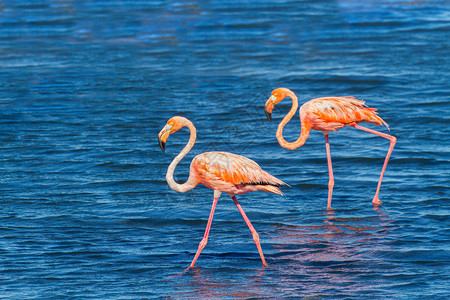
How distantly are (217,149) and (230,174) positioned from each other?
4.33 m

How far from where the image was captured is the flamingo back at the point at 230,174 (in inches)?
282

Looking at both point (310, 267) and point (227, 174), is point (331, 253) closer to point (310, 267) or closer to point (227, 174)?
point (310, 267)

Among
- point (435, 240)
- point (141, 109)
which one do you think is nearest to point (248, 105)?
point (141, 109)

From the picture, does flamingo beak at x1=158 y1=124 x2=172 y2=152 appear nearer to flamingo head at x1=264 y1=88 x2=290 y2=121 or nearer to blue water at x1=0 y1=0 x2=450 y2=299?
blue water at x1=0 y1=0 x2=450 y2=299

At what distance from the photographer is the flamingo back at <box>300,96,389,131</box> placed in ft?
29.9

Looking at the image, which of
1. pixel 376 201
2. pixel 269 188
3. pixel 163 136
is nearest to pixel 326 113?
pixel 376 201

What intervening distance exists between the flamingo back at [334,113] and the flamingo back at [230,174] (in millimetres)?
2053

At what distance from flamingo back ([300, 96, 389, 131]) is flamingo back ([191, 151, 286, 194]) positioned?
2053mm

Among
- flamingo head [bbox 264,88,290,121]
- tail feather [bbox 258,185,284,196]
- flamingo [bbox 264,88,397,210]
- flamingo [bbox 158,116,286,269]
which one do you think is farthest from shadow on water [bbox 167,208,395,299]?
flamingo head [bbox 264,88,290,121]

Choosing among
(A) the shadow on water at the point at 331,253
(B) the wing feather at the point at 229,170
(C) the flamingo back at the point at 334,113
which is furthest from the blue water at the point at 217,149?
(C) the flamingo back at the point at 334,113

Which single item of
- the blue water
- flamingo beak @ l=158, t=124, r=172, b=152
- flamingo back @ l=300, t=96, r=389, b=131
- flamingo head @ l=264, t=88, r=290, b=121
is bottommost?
the blue water

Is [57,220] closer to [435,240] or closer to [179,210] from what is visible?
[179,210]

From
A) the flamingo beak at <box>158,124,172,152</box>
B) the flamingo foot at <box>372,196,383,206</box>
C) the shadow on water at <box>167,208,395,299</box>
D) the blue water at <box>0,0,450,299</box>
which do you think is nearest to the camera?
the shadow on water at <box>167,208,395,299</box>

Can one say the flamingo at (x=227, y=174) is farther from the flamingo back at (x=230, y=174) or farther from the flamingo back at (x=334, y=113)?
the flamingo back at (x=334, y=113)
